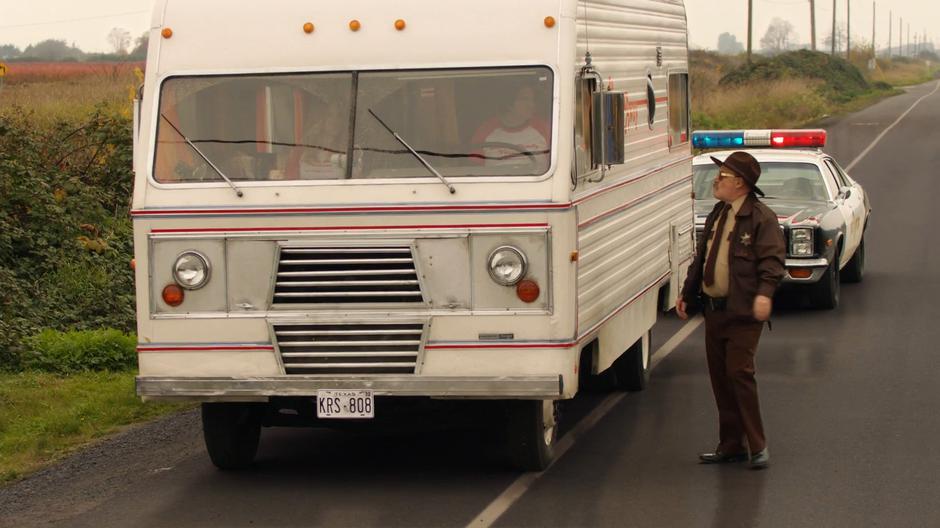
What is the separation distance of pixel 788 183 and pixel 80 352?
8.02 metres

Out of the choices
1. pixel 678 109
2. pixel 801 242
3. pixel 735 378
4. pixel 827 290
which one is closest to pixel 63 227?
pixel 678 109

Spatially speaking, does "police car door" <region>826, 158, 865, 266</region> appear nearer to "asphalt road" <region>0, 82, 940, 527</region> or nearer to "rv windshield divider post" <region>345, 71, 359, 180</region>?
"asphalt road" <region>0, 82, 940, 527</region>

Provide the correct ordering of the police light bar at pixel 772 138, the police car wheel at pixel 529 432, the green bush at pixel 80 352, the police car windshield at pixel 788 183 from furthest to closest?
the police light bar at pixel 772 138
the police car windshield at pixel 788 183
the green bush at pixel 80 352
the police car wheel at pixel 529 432

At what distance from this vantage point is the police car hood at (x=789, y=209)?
15.1m

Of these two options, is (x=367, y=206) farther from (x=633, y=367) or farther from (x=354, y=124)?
(x=633, y=367)

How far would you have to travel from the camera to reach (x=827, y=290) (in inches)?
604

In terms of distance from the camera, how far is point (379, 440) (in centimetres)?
965

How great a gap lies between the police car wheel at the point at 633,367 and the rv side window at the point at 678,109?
1851mm

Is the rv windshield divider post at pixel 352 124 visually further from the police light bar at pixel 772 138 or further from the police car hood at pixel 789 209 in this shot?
the police light bar at pixel 772 138

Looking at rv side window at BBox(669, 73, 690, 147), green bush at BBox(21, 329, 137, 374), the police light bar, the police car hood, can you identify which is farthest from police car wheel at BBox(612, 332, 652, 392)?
the police light bar

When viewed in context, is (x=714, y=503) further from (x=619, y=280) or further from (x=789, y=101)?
(x=789, y=101)

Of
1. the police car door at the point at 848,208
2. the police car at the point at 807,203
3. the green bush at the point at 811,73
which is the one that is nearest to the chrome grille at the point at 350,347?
the police car at the point at 807,203

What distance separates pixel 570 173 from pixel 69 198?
33.3ft

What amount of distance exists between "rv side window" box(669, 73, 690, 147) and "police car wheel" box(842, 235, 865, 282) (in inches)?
200
